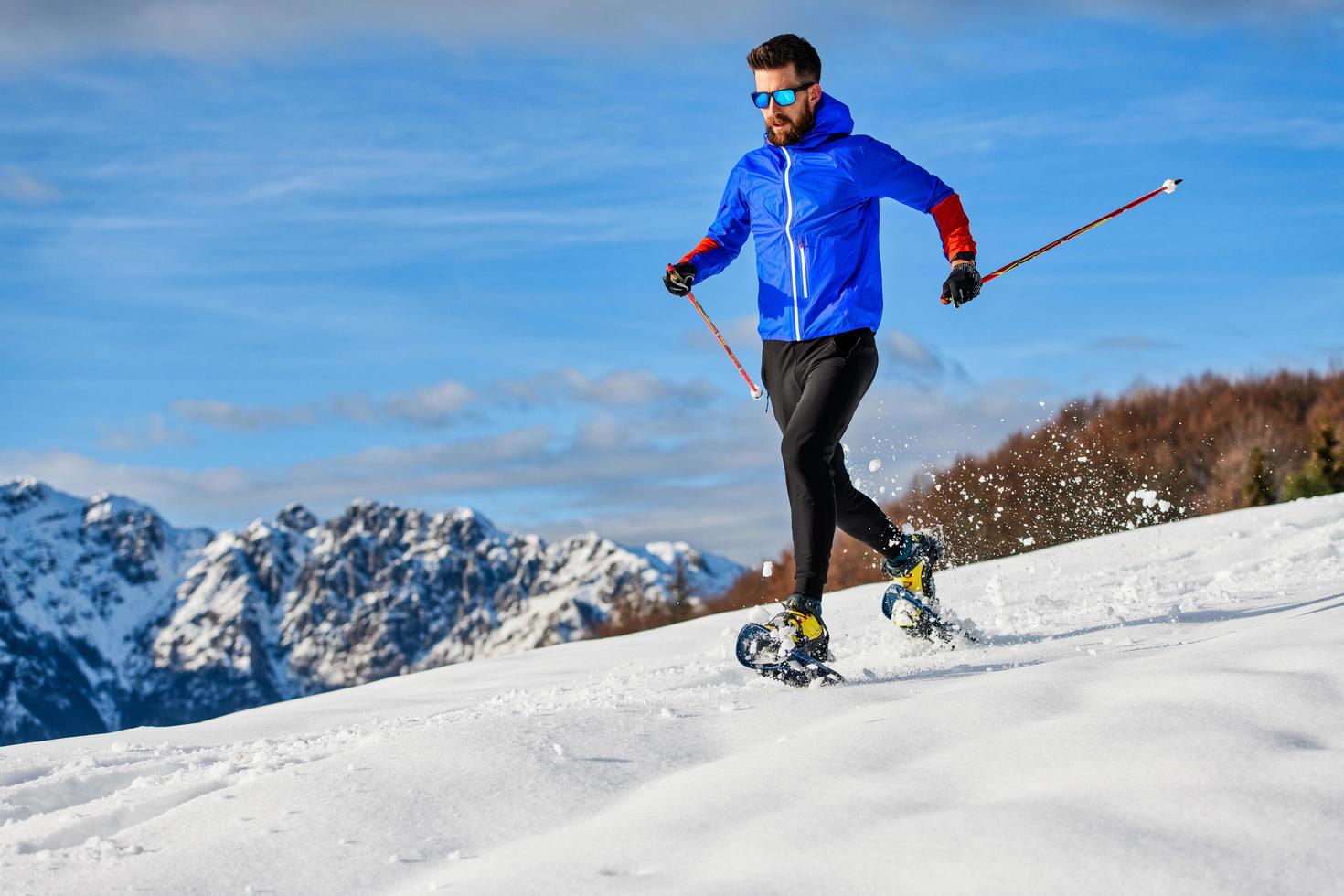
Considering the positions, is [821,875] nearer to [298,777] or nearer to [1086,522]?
[298,777]

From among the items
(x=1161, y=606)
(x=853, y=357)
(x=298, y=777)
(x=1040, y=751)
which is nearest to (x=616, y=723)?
(x=298, y=777)

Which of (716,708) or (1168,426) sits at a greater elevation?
(1168,426)

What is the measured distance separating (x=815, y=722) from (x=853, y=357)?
155 centimetres

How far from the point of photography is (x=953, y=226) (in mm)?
4660

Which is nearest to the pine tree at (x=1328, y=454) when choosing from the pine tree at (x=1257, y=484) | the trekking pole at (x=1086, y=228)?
the pine tree at (x=1257, y=484)

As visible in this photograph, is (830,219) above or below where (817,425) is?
above

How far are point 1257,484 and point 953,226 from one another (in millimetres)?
14582

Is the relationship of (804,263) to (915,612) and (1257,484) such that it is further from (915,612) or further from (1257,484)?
(1257,484)

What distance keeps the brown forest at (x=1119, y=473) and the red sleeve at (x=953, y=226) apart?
7.77 meters

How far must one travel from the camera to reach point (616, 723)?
3.52 metres

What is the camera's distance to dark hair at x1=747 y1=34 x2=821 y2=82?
454cm

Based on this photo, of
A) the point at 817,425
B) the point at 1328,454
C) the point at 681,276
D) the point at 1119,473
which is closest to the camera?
the point at 817,425

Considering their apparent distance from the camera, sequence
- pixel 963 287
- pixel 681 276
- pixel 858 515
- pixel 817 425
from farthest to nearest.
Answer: pixel 681 276 → pixel 858 515 → pixel 963 287 → pixel 817 425

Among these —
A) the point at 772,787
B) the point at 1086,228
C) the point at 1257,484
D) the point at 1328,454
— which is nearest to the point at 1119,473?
the point at 1257,484
